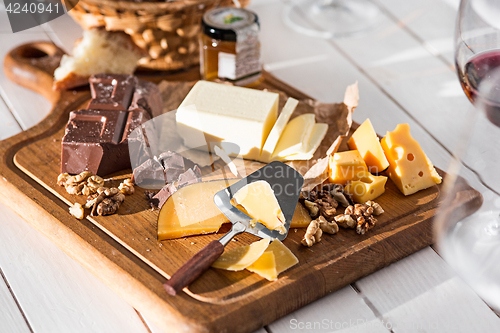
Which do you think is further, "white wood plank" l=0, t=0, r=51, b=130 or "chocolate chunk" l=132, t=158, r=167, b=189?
"white wood plank" l=0, t=0, r=51, b=130

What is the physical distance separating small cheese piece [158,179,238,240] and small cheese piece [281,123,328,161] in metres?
0.28

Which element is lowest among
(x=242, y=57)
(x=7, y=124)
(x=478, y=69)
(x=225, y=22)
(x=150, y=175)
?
(x=7, y=124)

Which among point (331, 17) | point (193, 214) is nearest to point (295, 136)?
point (193, 214)

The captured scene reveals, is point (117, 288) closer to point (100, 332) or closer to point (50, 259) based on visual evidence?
point (100, 332)

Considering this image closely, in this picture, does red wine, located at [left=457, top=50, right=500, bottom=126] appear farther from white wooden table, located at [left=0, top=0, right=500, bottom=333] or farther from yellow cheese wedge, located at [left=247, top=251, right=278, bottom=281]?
yellow cheese wedge, located at [left=247, top=251, right=278, bottom=281]

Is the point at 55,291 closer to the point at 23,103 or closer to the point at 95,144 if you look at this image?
the point at 95,144

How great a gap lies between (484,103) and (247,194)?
630mm

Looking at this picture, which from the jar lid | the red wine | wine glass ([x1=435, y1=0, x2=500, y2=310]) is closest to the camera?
wine glass ([x1=435, y1=0, x2=500, y2=310])

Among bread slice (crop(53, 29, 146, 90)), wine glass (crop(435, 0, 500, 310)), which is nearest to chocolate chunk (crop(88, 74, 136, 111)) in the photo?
bread slice (crop(53, 29, 146, 90))

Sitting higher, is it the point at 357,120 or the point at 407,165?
the point at 407,165

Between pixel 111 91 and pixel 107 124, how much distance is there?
196 mm

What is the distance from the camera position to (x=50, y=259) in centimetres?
121

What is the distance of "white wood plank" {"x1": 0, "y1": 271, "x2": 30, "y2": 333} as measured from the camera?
1057 millimetres

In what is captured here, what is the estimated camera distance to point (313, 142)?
57.2 inches
